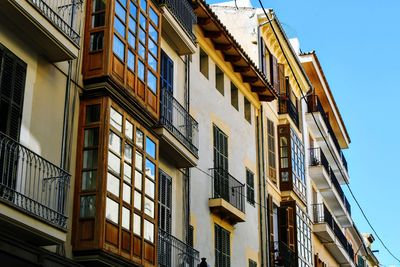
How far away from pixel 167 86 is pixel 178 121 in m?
0.99

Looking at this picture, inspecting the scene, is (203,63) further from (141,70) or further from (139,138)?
(139,138)

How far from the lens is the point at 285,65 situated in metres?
35.2

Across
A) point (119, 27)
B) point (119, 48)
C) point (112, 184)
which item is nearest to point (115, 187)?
point (112, 184)

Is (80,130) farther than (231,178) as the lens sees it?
No

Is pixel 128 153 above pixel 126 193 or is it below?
above

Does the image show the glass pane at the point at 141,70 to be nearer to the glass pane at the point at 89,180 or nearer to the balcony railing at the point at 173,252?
the glass pane at the point at 89,180

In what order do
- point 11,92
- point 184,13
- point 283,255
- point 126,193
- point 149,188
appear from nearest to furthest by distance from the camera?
point 11,92, point 126,193, point 149,188, point 184,13, point 283,255

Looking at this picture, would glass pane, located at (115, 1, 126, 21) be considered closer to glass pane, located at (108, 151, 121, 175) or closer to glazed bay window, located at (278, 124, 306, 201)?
Result: glass pane, located at (108, 151, 121, 175)

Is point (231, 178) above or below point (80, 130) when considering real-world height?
above

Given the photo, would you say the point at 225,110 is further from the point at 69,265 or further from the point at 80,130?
the point at 69,265

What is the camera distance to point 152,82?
62.3ft

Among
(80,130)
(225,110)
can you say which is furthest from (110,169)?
(225,110)

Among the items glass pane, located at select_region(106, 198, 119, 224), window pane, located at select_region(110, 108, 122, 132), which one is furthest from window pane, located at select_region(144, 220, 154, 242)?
window pane, located at select_region(110, 108, 122, 132)

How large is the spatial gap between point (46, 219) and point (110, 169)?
2458 millimetres
